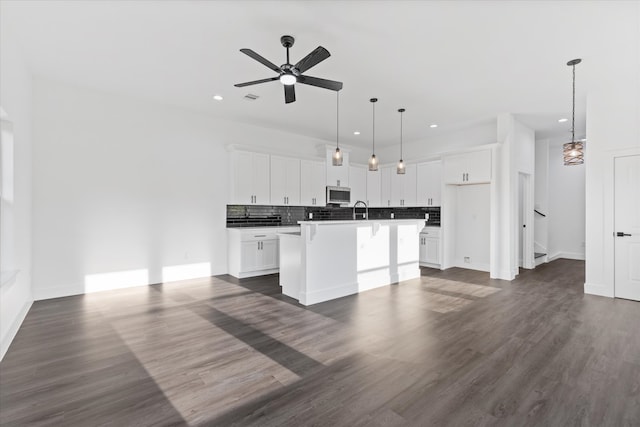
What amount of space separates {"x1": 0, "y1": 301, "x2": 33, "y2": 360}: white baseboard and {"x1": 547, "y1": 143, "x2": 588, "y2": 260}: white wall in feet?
33.6

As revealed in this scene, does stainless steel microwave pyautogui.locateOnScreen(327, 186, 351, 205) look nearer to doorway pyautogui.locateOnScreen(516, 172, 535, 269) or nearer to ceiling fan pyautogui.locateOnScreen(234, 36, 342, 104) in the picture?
doorway pyautogui.locateOnScreen(516, 172, 535, 269)

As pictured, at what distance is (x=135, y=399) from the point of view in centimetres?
206

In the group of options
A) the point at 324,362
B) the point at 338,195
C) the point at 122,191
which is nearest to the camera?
the point at 324,362

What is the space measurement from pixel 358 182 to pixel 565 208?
5598mm

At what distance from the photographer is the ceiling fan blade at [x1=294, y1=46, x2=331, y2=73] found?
2.79 m

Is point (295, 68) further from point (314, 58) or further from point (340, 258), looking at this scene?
point (340, 258)

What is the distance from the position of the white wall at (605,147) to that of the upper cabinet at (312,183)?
16.1 feet

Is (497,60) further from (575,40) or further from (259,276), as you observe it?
(259,276)

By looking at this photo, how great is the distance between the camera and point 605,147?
459cm

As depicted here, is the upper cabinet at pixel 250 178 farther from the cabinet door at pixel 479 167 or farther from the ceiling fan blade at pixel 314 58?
the cabinet door at pixel 479 167

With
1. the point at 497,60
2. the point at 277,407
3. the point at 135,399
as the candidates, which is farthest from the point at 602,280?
the point at 135,399

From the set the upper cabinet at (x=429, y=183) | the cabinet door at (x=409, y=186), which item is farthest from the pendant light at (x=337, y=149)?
the upper cabinet at (x=429, y=183)

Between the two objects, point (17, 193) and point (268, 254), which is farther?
point (268, 254)

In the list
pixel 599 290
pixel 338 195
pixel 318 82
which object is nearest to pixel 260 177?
pixel 338 195
